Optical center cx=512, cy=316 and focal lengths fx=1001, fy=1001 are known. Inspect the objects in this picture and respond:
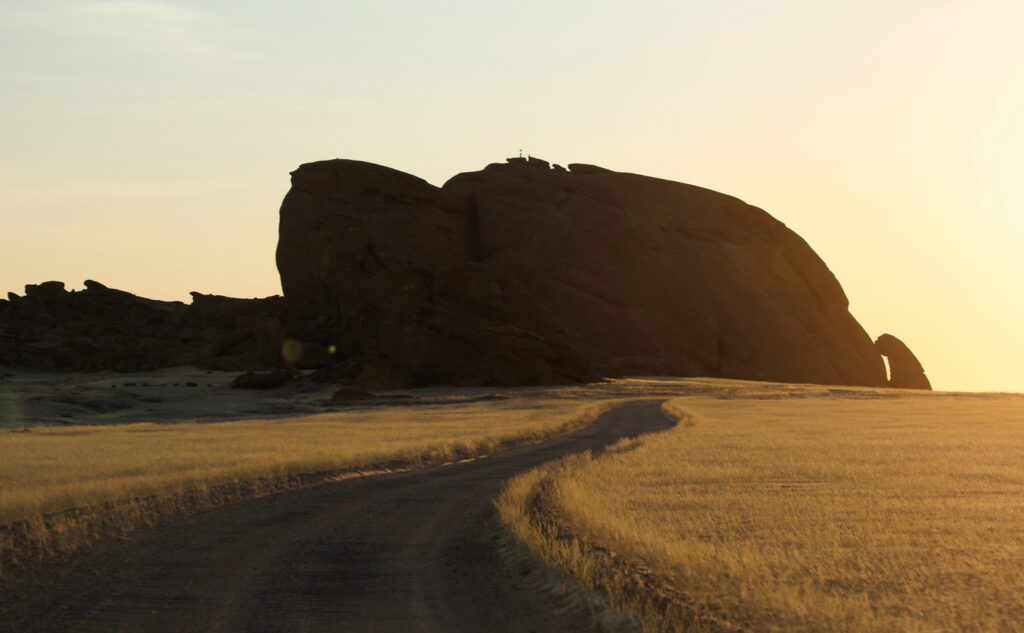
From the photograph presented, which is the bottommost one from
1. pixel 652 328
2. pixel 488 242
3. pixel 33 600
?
pixel 33 600

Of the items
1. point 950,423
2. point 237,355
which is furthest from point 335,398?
point 950,423

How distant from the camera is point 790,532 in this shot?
15.4 metres

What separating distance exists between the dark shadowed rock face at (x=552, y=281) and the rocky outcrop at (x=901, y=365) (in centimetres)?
307

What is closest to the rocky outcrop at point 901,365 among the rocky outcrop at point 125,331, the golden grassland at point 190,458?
the rocky outcrop at point 125,331

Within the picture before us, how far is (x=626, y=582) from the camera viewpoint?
11.3 m

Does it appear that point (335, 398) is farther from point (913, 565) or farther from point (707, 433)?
point (913, 565)

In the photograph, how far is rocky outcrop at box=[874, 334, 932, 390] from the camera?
4833 inches

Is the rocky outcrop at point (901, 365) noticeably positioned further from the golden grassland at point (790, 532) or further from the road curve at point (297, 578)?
the road curve at point (297, 578)

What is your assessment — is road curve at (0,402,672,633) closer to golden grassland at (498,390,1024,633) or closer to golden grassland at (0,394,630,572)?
golden grassland at (498,390,1024,633)

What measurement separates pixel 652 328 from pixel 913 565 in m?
95.3

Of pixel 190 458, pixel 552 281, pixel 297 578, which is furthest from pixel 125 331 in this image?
pixel 297 578

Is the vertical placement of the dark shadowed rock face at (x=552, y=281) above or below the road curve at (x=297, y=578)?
above

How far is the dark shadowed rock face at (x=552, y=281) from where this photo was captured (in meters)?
84.5

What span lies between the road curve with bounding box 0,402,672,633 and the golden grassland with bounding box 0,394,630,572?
1.36 metres
